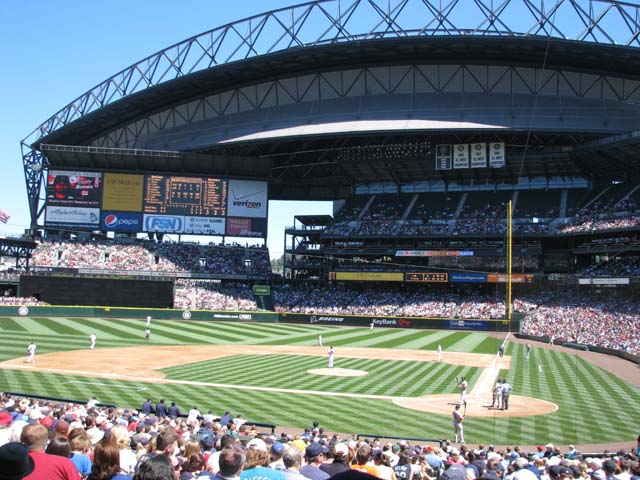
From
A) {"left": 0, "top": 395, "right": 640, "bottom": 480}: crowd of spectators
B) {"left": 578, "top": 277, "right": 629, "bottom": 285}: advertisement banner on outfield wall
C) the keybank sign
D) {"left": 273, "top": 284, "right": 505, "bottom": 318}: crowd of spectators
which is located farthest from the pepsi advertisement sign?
{"left": 0, "top": 395, "right": 640, "bottom": 480}: crowd of spectators

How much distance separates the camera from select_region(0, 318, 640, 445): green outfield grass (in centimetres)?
2225

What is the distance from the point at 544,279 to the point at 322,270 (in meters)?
29.0

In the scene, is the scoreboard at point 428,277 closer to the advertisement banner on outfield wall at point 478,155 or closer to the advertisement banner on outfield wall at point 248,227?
the advertisement banner on outfield wall at point 478,155

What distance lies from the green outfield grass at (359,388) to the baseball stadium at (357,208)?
74cm

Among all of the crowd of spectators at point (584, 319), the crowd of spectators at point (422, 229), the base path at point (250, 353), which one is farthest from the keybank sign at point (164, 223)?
the crowd of spectators at point (584, 319)

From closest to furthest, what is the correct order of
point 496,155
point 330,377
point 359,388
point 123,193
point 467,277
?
point 359,388 → point 330,377 → point 496,155 → point 467,277 → point 123,193

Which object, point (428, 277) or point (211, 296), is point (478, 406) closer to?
point (428, 277)

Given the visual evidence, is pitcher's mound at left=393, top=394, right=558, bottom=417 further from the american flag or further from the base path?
the american flag

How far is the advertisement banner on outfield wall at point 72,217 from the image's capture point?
73.5 meters

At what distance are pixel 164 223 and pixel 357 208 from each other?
26378 millimetres

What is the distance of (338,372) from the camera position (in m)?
34.4

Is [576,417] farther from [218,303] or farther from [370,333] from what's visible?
[218,303]

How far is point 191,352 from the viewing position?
4175cm

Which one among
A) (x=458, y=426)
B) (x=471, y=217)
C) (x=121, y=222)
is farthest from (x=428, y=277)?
(x=458, y=426)
